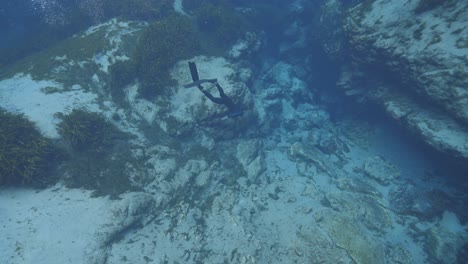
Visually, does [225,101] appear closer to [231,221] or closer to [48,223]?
[231,221]

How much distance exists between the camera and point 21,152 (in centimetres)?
824

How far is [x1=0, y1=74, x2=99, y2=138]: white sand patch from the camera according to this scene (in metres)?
9.56

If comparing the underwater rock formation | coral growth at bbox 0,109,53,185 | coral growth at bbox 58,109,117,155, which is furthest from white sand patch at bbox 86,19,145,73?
the underwater rock formation

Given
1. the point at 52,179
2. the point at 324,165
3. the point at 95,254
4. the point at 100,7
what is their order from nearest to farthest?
the point at 95,254 → the point at 52,179 → the point at 324,165 → the point at 100,7

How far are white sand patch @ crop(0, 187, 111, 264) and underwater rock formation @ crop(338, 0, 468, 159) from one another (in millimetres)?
11589

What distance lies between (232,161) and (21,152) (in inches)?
293

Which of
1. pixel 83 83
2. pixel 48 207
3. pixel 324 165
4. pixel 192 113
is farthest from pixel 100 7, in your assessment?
pixel 324 165

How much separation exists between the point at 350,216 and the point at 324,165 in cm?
282

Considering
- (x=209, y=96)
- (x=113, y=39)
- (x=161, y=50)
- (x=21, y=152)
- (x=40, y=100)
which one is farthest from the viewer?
(x=113, y=39)

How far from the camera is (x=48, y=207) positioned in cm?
802

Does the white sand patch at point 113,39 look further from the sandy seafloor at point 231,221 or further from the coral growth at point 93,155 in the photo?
the coral growth at point 93,155

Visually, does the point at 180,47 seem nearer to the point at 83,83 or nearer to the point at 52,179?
the point at 83,83

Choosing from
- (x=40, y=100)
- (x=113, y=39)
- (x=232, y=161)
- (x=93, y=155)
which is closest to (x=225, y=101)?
Answer: (x=232, y=161)

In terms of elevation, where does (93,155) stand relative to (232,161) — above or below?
above
